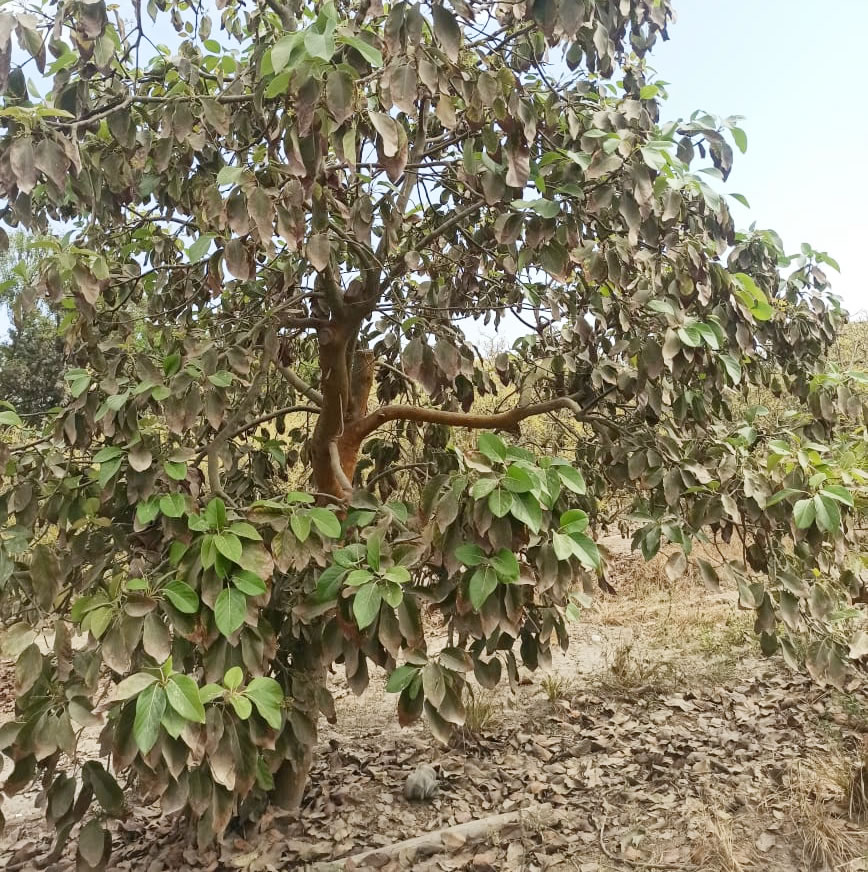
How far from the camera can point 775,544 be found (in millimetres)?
2002

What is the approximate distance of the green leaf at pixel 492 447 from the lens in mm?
1453

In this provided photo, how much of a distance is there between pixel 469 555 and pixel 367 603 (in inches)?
8.9

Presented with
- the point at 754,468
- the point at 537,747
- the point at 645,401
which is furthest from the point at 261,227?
the point at 537,747

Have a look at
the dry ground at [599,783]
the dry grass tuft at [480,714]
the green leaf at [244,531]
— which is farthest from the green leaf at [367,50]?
the dry grass tuft at [480,714]

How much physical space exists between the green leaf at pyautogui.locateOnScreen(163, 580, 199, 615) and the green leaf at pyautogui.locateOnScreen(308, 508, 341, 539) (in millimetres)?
288

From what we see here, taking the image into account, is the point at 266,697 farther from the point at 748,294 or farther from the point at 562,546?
the point at 748,294

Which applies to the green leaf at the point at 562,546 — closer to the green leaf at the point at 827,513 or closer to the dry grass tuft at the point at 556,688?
the green leaf at the point at 827,513

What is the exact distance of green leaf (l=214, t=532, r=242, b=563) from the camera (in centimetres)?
141

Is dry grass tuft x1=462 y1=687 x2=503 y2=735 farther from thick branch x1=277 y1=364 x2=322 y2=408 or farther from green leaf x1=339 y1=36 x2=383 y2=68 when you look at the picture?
green leaf x1=339 y1=36 x2=383 y2=68

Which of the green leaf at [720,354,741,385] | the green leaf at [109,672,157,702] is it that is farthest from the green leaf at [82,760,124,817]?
the green leaf at [720,354,741,385]

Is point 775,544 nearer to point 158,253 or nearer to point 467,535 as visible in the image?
point 467,535

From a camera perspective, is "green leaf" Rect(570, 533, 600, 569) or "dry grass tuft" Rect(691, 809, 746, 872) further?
"dry grass tuft" Rect(691, 809, 746, 872)

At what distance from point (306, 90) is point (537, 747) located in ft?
9.38

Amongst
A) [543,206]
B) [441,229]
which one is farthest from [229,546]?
[441,229]
